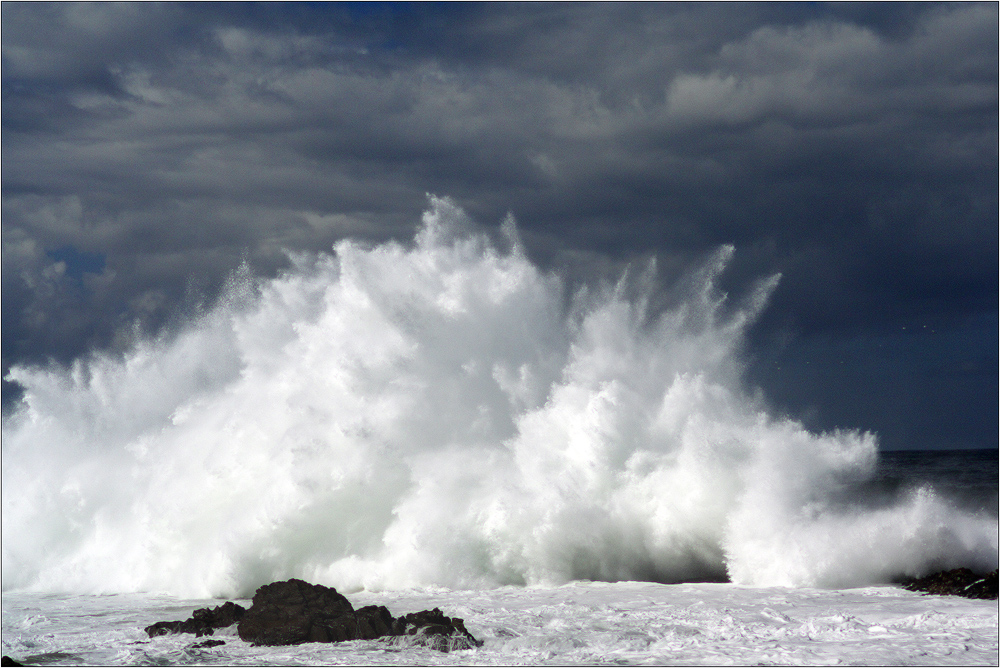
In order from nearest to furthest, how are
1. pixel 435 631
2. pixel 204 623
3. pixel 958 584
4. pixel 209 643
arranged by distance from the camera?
pixel 435 631 < pixel 209 643 < pixel 204 623 < pixel 958 584

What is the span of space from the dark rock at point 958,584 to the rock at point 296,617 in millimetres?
11613

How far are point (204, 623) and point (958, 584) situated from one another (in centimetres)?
1538

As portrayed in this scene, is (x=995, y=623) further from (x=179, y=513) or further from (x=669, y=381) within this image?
(x=179, y=513)

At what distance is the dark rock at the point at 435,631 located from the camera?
16.6 m

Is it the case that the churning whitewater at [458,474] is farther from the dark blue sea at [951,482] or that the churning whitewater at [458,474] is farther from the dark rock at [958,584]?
the dark blue sea at [951,482]

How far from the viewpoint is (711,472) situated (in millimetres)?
24609

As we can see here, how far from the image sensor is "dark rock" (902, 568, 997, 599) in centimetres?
1962

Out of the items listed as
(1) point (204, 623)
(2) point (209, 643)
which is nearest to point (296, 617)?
(2) point (209, 643)

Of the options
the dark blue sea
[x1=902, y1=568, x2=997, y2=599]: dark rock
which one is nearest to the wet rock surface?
[x1=902, y1=568, x2=997, y2=599]: dark rock

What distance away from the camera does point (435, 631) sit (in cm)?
1684

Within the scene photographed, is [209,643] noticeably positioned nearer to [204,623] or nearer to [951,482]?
[204,623]

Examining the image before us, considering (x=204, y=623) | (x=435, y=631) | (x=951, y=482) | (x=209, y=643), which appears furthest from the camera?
(x=951, y=482)

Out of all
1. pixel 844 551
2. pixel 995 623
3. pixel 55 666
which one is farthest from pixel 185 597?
pixel 995 623

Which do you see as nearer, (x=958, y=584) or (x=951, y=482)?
(x=958, y=584)
